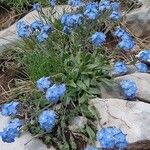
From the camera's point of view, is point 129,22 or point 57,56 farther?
point 129,22

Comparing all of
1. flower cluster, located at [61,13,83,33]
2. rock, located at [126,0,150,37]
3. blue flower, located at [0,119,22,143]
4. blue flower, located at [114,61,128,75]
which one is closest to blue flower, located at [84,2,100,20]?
flower cluster, located at [61,13,83,33]

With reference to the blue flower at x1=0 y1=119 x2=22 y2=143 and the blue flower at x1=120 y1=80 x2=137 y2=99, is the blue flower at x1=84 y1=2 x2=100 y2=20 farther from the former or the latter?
the blue flower at x1=0 y1=119 x2=22 y2=143

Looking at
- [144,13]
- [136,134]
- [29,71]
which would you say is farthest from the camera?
→ [144,13]

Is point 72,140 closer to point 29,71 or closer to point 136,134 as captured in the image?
point 136,134

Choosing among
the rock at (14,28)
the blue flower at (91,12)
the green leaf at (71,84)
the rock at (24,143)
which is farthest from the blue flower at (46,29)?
the rock at (24,143)

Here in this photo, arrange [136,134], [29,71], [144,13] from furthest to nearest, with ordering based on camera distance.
→ 1. [144,13]
2. [29,71]
3. [136,134]

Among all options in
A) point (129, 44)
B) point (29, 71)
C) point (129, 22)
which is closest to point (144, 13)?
point (129, 22)

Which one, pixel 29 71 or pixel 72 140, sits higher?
pixel 29 71

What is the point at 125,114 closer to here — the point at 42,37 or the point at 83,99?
the point at 83,99
